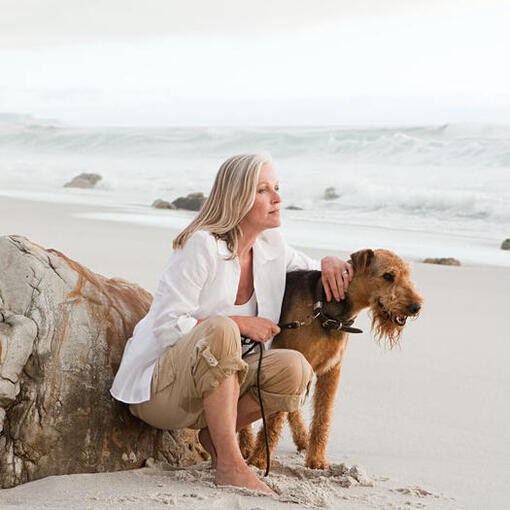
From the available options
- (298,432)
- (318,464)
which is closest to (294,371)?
(318,464)

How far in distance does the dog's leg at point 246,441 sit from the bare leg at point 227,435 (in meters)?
0.76

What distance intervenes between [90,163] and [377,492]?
34.4 meters

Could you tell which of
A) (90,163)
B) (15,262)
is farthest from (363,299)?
(90,163)

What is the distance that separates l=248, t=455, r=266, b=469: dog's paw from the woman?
10.6 inches

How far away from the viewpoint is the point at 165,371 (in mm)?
3641

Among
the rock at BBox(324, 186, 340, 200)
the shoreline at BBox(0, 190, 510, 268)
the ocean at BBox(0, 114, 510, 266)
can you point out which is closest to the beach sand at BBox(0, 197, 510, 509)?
the shoreline at BBox(0, 190, 510, 268)

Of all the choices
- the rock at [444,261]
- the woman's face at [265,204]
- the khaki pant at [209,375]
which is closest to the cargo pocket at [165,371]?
the khaki pant at [209,375]

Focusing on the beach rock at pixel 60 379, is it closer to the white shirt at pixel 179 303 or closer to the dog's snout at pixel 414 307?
the white shirt at pixel 179 303

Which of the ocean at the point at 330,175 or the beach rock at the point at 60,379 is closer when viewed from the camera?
the beach rock at the point at 60,379

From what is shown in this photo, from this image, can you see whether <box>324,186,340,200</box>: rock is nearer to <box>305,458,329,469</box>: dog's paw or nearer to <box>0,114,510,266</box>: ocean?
<box>0,114,510,266</box>: ocean

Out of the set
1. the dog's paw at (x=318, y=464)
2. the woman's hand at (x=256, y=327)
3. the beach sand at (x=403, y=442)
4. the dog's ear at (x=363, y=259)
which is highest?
the dog's ear at (x=363, y=259)

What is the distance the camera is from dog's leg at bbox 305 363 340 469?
13.5 ft

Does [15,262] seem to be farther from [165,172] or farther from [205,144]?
[205,144]

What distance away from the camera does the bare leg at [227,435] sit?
11.4 ft
